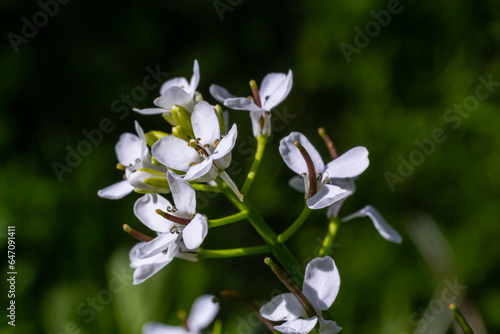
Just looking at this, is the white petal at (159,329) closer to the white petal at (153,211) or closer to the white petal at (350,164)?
the white petal at (153,211)

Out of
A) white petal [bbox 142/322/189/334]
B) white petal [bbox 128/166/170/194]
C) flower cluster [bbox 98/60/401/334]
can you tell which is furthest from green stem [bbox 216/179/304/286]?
white petal [bbox 142/322/189/334]

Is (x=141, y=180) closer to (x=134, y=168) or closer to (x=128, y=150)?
(x=134, y=168)

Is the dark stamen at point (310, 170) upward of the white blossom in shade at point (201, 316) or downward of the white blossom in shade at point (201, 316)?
upward

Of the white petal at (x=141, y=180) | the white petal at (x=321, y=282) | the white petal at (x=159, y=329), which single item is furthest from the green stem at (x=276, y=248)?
the white petal at (x=159, y=329)

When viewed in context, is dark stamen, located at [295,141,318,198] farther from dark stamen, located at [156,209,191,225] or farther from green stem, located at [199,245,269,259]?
dark stamen, located at [156,209,191,225]

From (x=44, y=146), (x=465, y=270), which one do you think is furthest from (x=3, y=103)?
(x=465, y=270)

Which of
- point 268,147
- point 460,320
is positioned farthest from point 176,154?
point 268,147
